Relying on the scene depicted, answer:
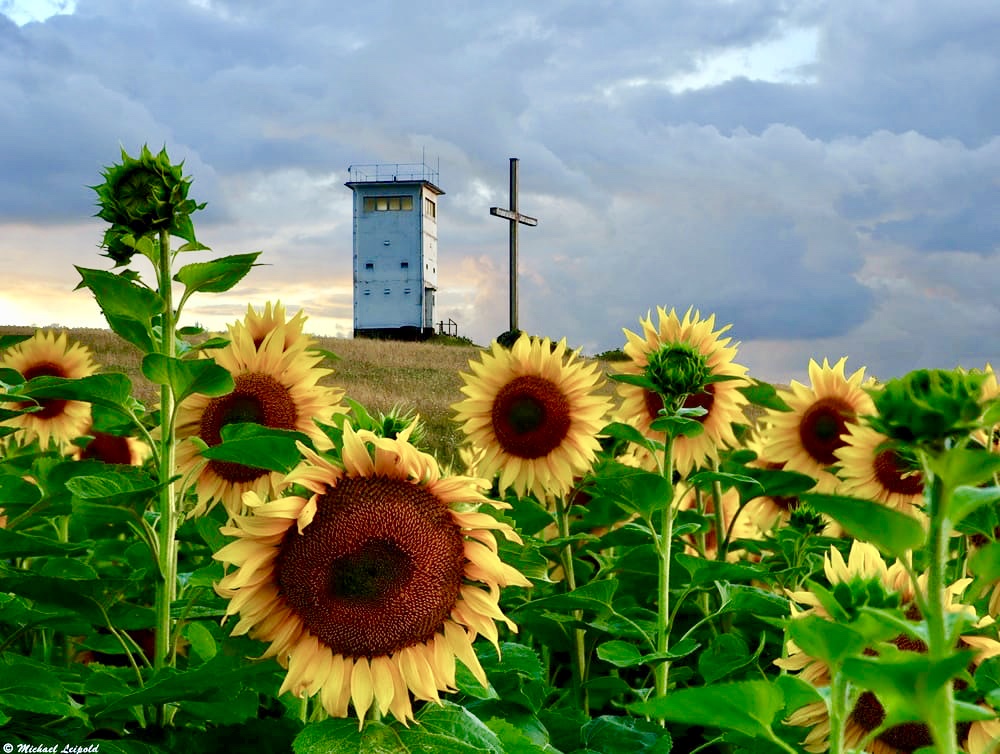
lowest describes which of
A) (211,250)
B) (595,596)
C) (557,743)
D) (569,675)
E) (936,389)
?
(569,675)

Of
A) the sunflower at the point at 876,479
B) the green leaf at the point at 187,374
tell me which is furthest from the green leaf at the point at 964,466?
the sunflower at the point at 876,479

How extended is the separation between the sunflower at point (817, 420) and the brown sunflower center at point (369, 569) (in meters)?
2.78

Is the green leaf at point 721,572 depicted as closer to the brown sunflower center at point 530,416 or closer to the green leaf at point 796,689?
the brown sunflower center at point 530,416

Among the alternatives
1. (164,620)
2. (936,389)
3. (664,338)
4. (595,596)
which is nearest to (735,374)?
(664,338)

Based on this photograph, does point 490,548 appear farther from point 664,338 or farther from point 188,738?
point 664,338

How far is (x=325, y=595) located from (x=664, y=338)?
2.42 m

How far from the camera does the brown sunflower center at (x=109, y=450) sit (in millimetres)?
4871

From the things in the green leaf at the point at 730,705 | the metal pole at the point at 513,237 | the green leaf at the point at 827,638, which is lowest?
the green leaf at the point at 730,705

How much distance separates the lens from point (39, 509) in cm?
275

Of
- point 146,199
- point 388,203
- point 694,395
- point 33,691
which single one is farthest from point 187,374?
point 388,203

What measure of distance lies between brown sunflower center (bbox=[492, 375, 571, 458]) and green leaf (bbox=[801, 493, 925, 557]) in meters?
2.76

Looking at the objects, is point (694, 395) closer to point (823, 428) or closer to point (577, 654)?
point (823, 428)

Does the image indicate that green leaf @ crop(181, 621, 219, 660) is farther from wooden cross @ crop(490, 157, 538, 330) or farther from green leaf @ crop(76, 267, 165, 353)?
wooden cross @ crop(490, 157, 538, 330)

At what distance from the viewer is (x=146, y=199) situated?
241cm
